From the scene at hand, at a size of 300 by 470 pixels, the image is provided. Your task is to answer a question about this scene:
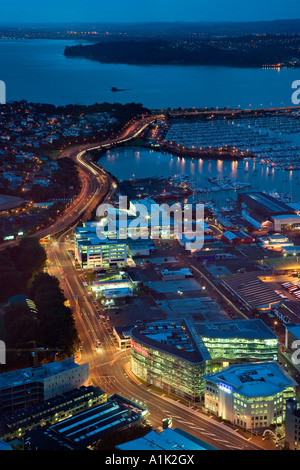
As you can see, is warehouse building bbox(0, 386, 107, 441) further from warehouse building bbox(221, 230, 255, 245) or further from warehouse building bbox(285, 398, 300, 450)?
warehouse building bbox(221, 230, 255, 245)

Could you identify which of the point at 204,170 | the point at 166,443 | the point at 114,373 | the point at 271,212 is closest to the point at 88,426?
the point at 166,443

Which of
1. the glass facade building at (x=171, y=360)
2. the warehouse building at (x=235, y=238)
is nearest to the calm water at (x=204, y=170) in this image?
the warehouse building at (x=235, y=238)

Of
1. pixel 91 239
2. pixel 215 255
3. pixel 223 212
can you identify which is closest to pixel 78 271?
pixel 91 239

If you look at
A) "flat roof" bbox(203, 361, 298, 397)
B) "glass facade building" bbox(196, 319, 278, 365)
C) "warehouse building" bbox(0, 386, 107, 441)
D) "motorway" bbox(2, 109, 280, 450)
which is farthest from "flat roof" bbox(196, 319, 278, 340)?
"warehouse building" bbox(0, 386, 107, 441)
